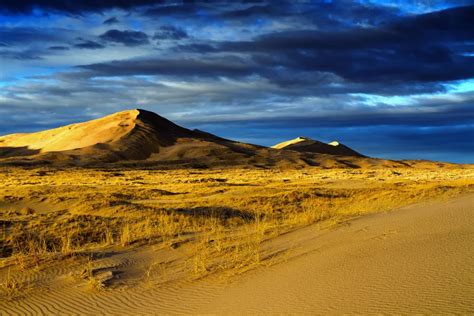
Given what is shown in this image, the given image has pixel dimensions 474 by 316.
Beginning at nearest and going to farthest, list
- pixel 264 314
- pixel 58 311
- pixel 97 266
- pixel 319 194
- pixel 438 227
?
pixel 264 314 → pixel 58 311 → pixel 97 266 → pixel 438 227 → pixel 319 194

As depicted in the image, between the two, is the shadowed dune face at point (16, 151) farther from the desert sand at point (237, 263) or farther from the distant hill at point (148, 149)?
the desert sand at point (237, 263)

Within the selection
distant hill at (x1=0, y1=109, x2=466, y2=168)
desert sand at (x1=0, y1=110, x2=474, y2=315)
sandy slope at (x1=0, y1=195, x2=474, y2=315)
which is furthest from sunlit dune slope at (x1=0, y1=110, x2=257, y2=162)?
sandy slope at (x1=0, y1=195, x2=474, y2=315)

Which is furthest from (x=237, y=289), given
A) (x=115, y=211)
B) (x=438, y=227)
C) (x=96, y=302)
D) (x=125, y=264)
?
(x=115, y=211)

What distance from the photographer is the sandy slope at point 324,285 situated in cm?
679

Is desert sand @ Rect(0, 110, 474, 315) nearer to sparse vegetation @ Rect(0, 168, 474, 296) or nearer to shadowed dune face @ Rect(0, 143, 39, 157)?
sparse vegetation @ Rect(0, 168, 474, 296)

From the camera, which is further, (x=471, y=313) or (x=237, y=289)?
(x=237, y=289)

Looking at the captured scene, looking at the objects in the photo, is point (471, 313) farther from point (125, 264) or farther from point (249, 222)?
point (249, 222)

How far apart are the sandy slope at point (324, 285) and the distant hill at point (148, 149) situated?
259 ft

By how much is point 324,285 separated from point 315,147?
15061 cm

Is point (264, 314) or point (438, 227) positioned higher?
point (438, 227)

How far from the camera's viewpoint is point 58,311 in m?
8.00

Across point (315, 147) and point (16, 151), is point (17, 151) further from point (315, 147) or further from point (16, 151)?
point (315, 147)

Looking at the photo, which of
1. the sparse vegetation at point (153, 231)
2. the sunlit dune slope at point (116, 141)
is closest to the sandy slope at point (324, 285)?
the sparse vegetation at point (153, 231)

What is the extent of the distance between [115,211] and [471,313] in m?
16.9
